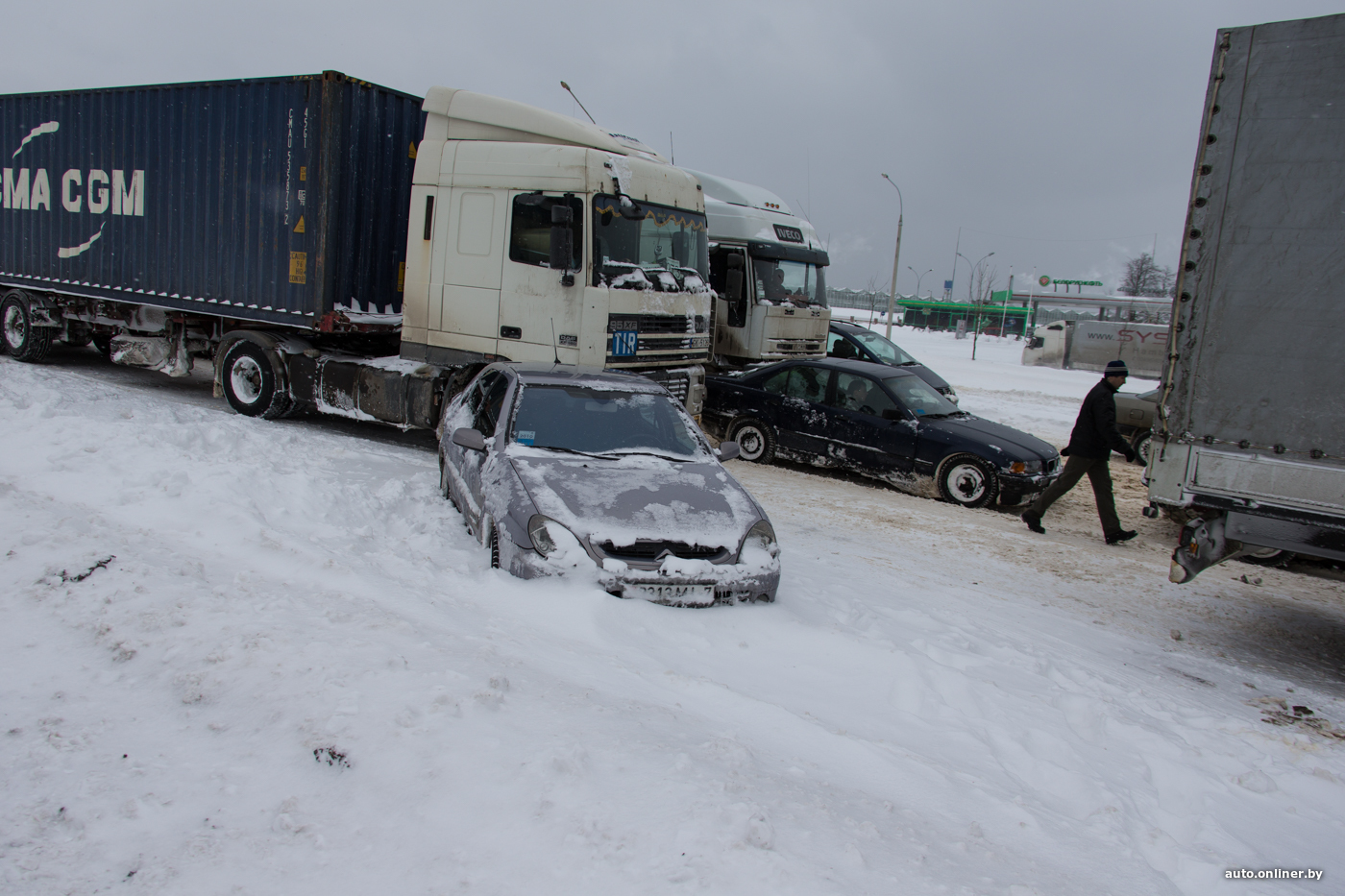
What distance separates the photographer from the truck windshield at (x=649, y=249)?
8445 mm

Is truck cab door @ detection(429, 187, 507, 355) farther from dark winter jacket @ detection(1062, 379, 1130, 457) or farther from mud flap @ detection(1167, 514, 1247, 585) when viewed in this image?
mud flap @ detection(1167, 514, 1247, 585)

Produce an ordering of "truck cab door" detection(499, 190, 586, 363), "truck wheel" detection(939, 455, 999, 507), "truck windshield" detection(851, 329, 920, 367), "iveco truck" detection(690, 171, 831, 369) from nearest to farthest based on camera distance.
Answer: "truck cab door" detection(499, 190, 586, 363), "truck wheel" detection(939, 455, 999, 507), "iveco truck" detection(690, 171, 831, 369), "truck windshield" detection(851, 329, 920, 367)

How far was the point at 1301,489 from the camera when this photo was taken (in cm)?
492

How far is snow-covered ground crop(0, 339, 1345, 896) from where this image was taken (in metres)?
2.69

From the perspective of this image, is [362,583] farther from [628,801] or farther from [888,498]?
[888,498]

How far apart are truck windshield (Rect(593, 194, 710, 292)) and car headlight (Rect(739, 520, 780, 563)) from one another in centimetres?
401

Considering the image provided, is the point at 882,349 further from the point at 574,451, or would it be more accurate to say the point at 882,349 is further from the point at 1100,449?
the point at 574,451

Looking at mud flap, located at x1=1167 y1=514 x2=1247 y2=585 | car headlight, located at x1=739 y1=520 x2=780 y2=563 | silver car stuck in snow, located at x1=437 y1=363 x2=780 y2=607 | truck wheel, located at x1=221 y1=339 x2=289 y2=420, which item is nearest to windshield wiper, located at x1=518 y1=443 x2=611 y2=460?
silver car stuck in snow, located at x1=437 y1=363 x2=780 y2=607

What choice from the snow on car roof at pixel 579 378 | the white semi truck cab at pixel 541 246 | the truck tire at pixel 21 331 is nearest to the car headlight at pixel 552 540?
the snow on car roof at pixel 579 378

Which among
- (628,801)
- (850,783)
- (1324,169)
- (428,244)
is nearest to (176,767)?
(628,801)

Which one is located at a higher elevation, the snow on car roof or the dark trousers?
the snow on car roof

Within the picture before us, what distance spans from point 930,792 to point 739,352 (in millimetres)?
9945

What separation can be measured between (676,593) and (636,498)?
68 centimetres

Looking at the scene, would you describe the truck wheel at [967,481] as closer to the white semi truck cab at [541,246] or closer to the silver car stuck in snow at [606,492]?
the white semi truck cab at [541,246]
